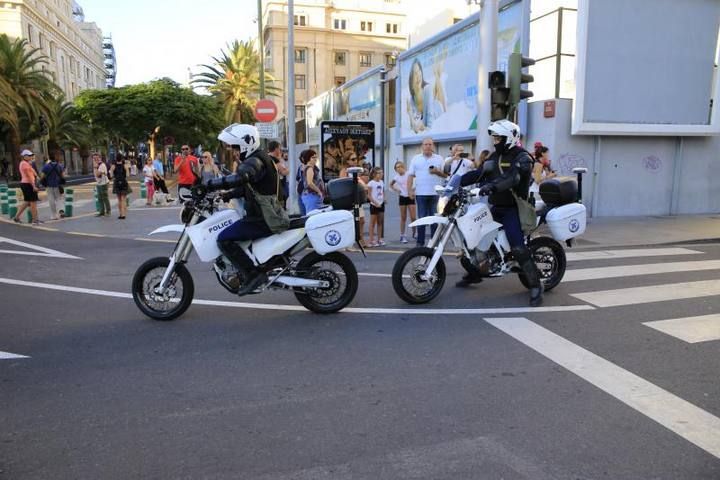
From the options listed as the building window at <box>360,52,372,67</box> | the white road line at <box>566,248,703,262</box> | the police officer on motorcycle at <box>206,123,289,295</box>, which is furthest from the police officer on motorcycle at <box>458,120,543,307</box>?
the building window at <box>360,52,372,67</box>

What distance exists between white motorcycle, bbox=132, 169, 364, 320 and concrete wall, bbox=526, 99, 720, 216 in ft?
32.3

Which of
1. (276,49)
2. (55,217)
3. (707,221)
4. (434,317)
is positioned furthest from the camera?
(276,49)

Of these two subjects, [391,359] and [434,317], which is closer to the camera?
[391,359]

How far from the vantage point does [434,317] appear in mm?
5766

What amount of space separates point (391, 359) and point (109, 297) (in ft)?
12.8

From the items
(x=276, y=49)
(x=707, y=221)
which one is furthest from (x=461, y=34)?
A: (x=276, y=49)

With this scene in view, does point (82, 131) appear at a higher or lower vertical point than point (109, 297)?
higher

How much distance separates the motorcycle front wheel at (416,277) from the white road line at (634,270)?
220 centimetres

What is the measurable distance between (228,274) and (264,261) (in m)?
0.39

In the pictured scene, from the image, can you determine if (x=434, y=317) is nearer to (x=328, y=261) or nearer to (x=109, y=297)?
(x=328, y=261)

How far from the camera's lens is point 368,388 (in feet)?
13.2

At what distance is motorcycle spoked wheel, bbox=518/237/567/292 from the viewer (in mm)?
6688

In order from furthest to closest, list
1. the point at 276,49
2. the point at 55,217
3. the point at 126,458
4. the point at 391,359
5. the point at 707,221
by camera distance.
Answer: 1. the point at 276,49
2. the point at 55,217
3. the point at 707,221
4. the point at 391,359
5. the point at 126,458

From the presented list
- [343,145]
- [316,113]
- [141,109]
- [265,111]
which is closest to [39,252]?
[265,111]
